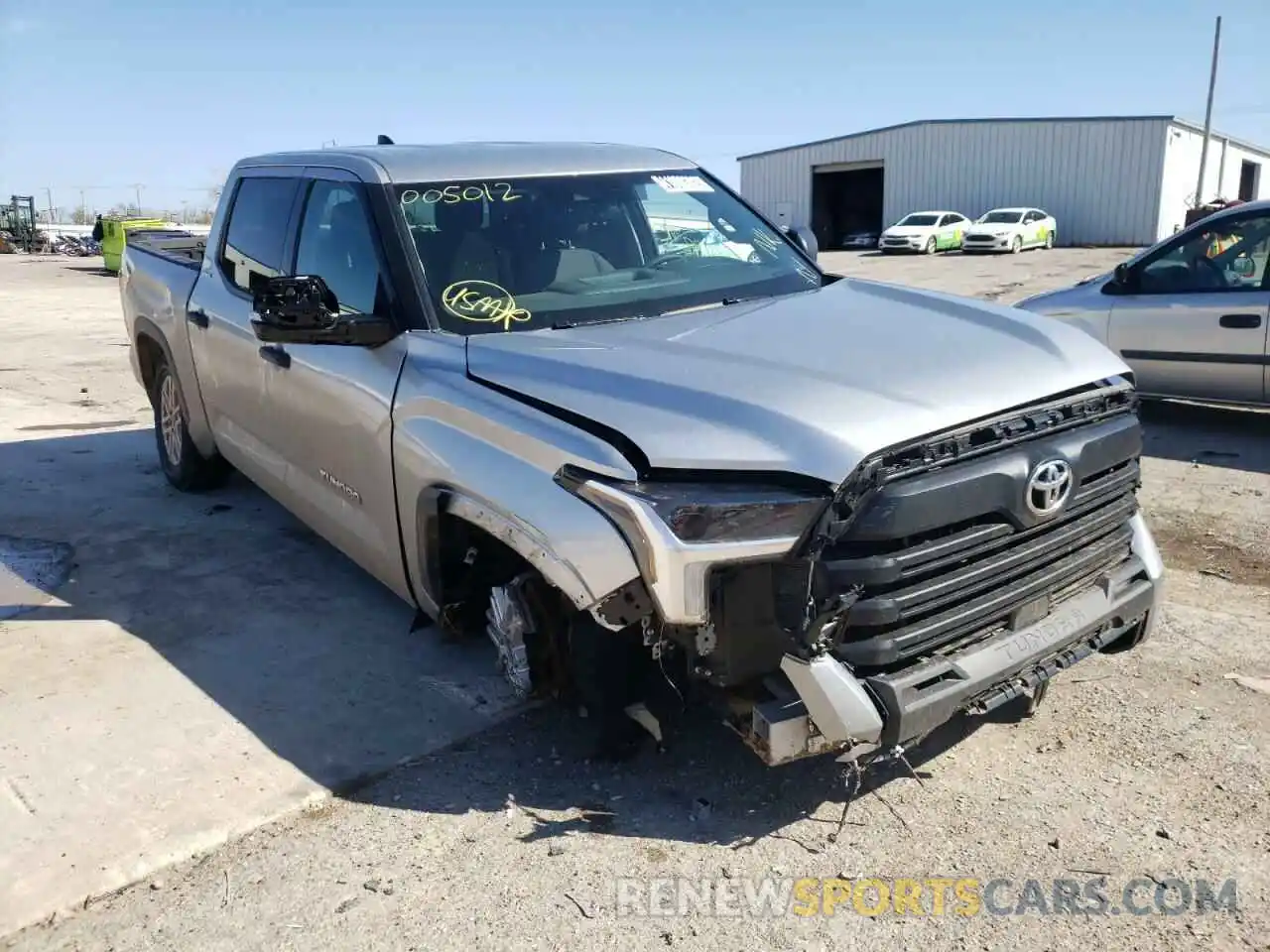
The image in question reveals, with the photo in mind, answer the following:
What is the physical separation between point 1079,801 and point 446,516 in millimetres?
2096

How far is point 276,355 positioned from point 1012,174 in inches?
1717

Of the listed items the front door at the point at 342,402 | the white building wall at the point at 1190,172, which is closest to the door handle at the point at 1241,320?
the front door at the point at 342,402

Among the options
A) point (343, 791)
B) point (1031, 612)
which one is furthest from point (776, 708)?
point (343, 791)

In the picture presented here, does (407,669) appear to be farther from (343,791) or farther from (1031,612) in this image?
(1031,612)

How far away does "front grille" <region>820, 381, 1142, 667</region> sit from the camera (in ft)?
8.73

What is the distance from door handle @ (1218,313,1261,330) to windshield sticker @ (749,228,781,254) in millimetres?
4118

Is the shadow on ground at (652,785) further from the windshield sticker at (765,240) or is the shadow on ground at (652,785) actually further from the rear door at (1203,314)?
the rear door at (1203,314)

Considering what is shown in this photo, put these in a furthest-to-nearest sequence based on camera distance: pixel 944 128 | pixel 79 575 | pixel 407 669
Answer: pixel 944 128
pixel 79 575
pixel 407 669

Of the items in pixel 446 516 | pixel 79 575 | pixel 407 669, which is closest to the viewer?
pixel 446 516

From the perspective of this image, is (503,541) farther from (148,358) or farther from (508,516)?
(148,358)

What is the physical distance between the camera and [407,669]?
4.12 m

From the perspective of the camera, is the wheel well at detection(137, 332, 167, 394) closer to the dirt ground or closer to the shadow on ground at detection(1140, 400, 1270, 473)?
the dirt ground

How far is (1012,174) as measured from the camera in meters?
43.1

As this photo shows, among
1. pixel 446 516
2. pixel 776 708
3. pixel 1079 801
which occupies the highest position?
pixel 446 516
